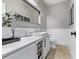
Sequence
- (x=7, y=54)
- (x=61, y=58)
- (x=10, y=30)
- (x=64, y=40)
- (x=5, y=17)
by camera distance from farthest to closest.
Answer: (x=64, y=40) < (x=61, y=58) < (x=10, y=30) < (x=5, y=17) < (x=7, y=54)

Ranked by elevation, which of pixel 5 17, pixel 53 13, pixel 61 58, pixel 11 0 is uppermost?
pixel 53 13

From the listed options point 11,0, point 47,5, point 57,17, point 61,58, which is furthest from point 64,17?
point 11,0

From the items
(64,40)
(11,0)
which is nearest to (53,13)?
(64,40)

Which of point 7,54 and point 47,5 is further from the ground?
point 47,5

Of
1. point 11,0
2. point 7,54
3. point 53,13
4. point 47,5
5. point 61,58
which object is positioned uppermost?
point 47,5

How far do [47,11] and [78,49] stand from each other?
6071 millimetres

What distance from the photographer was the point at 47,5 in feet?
22.5

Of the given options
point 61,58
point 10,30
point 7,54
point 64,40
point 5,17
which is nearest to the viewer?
point 7,54

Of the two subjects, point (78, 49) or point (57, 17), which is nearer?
point (78, 49)

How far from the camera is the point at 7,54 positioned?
3.33ft

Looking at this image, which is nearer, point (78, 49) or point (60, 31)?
point (78, 49)

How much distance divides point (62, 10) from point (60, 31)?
1.41 m

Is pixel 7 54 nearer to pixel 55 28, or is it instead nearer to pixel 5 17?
pixel 5 17

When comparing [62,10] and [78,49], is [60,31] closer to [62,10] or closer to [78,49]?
[62,10]
